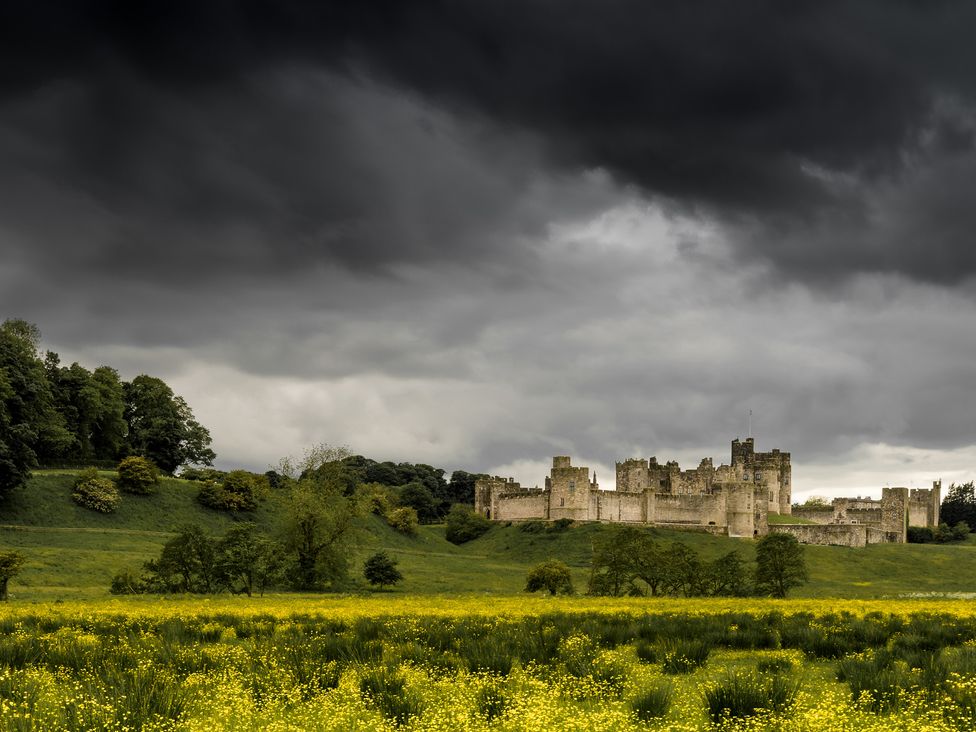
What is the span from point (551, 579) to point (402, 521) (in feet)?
157

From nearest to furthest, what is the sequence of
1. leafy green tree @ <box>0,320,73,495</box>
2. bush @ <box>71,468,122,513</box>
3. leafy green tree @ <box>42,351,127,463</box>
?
leafy green tree @ <box>0,320,73,495</box> < bush @ <box>71,468,122,513</box> < leafy green tree @ <box>42,351,127,463</box>

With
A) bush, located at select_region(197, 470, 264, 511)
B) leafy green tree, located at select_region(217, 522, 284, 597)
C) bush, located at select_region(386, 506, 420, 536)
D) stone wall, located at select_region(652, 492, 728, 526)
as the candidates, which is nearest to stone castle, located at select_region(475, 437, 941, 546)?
stone wall, located at select_region(652, 492, 728, 526)

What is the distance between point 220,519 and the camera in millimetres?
85188

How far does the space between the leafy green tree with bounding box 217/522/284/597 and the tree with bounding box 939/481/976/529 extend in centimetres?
12519

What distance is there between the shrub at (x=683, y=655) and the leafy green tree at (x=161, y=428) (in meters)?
94.4

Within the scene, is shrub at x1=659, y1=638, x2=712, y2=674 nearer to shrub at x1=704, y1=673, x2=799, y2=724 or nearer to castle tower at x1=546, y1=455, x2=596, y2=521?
shrub at x1=704, y1=673, x2=799, y2=724

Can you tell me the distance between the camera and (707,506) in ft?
393

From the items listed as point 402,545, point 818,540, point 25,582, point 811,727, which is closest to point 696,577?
point 25,582

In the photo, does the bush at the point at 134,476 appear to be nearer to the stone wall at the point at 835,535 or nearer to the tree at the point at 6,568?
the tree at the point at 6,568

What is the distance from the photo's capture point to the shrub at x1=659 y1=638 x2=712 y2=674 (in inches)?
733

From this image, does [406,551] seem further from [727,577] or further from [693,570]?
[727,577]

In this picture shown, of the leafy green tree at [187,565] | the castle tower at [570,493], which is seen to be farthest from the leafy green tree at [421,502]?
the leafy green tree at [187,565]

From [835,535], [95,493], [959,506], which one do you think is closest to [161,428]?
[95,493]

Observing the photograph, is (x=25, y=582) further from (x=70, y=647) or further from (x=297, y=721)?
(x=297, y=721)
